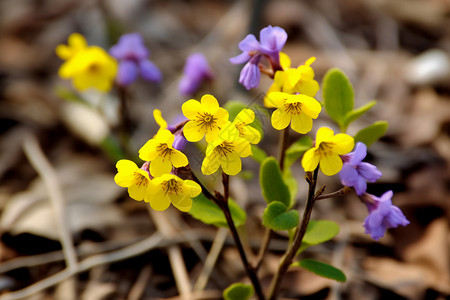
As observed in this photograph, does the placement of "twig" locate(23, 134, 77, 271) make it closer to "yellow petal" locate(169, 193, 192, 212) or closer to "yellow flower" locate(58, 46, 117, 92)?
"yellow flower" locate(58, 46, 117, 92)

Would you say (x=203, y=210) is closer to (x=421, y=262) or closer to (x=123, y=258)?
(x=123, y=258)

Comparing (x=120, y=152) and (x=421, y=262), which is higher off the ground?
(x=120, y=152)

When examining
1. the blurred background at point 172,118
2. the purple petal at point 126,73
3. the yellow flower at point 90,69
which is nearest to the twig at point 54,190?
the blurred background at point 172,118

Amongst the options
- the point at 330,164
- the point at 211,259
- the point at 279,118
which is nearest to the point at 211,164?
the point at 279,118

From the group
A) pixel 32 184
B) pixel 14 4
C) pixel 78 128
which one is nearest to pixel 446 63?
pixel 78 128

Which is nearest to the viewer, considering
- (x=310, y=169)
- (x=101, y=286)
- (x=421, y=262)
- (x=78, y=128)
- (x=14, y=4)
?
(x=310, y=169)

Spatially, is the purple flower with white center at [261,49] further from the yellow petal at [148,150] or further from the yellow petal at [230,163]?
the yellow petal at [148,150]

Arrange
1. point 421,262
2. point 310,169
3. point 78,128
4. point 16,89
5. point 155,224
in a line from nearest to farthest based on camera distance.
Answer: point 310,169 → point 421,262 → point 155,224 → point 78,128 → point 16,89
